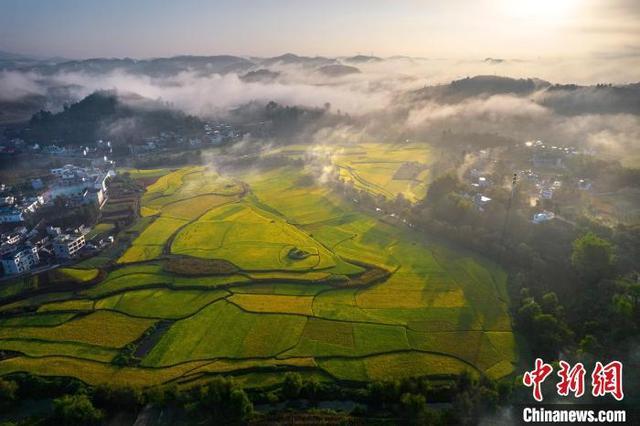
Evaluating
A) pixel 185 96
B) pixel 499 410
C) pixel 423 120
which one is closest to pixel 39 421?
pixel 499 410

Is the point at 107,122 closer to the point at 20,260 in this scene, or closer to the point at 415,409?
the point at 20,260

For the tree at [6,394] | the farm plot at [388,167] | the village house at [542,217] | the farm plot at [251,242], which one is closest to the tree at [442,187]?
the farm plot at [388,167]

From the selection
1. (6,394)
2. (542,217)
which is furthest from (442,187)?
(6,394)

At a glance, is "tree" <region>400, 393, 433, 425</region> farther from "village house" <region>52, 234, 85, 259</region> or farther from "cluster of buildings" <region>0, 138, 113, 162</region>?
"cluster of buildings" <region>0, 138, 113, 162</region>

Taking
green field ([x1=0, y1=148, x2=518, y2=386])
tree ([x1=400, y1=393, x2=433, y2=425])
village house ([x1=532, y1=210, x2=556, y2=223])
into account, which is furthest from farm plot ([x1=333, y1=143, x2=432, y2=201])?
tree ([x1=400, y1=393, x2=433, y2=425])

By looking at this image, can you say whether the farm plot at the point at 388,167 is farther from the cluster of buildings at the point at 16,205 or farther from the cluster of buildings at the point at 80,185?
the cluster of buildings at the point at 16,205

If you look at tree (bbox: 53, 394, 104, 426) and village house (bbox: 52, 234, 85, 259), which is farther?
village house (bbox: 52, 234, 85, 259)
